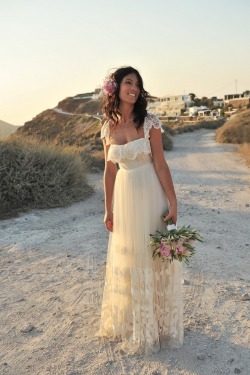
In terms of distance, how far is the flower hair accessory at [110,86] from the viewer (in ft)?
10.2

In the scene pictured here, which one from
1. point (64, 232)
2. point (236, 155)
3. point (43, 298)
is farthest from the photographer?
point (236, 155)

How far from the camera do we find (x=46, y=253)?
19.4 feet

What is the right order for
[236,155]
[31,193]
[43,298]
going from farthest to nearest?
[236,155] < [31,193] < [43,298]

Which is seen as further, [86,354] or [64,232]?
[64,232]

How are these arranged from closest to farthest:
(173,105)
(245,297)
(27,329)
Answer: (27,329) → (245,297) → (173,105)

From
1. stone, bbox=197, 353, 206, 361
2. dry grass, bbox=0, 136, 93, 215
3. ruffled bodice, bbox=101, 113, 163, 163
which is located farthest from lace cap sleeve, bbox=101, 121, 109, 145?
dry grass, bbox=0, 136, 93, 215

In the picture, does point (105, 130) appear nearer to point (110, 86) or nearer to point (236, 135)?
point (110, 86)

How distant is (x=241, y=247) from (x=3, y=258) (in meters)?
3.23

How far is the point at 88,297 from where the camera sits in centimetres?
440

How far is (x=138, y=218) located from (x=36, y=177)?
20.1 ft

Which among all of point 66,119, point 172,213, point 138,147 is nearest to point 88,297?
point 172,213

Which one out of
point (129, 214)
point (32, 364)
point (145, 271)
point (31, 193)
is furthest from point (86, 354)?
point (31, 193)

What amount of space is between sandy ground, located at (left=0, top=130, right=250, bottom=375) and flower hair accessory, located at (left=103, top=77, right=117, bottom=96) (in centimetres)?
199

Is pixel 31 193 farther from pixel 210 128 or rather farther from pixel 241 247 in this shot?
pixel 210 128
